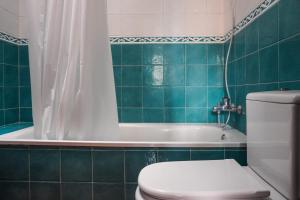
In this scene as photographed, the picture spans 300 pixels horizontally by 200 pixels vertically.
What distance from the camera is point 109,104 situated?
5.48ft

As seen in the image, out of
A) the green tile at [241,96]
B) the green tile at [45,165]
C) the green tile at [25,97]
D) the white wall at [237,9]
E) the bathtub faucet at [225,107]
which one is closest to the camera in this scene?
the green tile at [45,165]

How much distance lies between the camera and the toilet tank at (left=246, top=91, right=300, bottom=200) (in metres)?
0.81

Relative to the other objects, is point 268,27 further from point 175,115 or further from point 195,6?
point 175,115

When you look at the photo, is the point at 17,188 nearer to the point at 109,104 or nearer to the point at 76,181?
the point at 76,181

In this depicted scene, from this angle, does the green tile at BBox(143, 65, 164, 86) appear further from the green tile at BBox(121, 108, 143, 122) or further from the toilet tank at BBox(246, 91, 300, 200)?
the toilet tank at BBox(246, 91, 300, 200)

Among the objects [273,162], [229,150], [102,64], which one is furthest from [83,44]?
[273,162]

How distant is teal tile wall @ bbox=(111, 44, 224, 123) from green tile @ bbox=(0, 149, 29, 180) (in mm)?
1089

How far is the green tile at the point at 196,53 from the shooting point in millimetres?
2414

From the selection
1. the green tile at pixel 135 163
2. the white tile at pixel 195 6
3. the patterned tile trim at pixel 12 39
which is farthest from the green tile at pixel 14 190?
the white tile at pixel 195 6

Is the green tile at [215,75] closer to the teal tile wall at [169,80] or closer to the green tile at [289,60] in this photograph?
the teal tile wall at [169,80]

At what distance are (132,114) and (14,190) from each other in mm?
1192

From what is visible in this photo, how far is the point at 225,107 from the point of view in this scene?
84.5 inches

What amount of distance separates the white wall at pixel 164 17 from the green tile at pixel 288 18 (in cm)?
113

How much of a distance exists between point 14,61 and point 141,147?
165 cm
